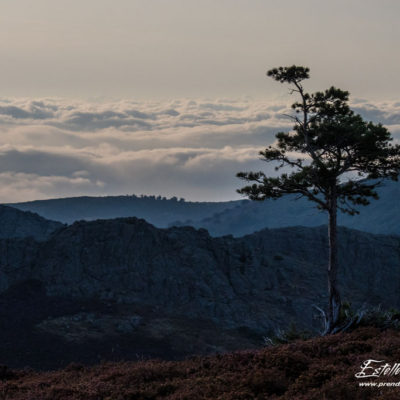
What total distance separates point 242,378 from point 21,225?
290ft

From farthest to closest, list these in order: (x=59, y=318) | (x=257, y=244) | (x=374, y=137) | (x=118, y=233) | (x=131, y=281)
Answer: (x=257, y=244) → (x=118, y=233) → (x=131, y=281) → (x=59, y=318) → (x=374, y=137)

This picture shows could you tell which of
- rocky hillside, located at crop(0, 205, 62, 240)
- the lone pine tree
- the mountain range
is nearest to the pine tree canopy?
the lone pine tree

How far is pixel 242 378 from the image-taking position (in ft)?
55.5

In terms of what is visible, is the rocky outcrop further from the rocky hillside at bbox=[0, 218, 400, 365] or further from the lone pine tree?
the lone pine tree

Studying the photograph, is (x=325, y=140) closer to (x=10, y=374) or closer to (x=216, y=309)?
(x=10, y=374)

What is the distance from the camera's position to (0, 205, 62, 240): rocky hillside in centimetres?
9706

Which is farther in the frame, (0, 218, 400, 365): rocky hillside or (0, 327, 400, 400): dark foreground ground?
(0, 218, 400, 365): rocky hillside

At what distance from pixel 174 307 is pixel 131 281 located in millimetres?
6882

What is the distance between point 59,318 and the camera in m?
60.2

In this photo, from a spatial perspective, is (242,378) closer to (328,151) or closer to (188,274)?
(328,151)

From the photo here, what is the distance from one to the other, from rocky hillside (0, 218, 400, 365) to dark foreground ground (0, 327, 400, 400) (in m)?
32.4

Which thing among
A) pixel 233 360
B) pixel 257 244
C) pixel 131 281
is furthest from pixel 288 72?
pixel 257 244

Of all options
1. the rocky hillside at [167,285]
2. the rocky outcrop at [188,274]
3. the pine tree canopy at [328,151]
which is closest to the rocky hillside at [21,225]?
the rocky hillside at [167,285]

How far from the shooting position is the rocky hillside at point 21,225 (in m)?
97.1
